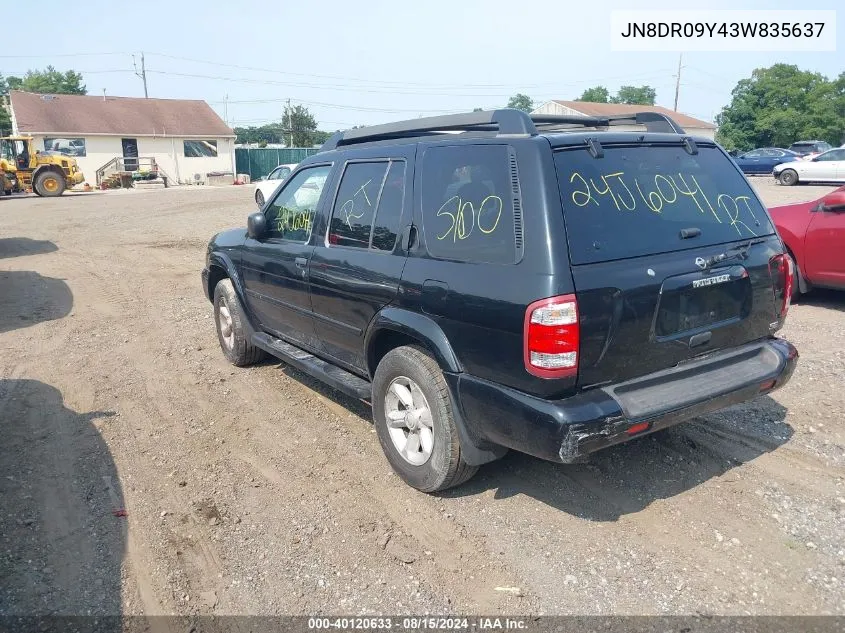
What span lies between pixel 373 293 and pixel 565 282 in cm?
134

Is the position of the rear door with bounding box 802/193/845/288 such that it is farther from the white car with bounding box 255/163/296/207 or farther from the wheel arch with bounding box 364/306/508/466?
the white car with bounding box 255/163/296/207

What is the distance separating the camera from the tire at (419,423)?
139 inches

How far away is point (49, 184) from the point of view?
30266 millimetres

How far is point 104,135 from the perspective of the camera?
4088cm

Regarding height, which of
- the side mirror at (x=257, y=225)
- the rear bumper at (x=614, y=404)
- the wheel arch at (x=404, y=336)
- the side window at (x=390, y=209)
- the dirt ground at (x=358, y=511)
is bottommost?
the dirt ground at (x=358, y=511)

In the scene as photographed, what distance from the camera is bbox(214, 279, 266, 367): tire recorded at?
5.91m

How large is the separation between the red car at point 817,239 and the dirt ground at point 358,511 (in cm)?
162

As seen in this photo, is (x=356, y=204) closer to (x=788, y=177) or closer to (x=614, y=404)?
(x=614, y=404)

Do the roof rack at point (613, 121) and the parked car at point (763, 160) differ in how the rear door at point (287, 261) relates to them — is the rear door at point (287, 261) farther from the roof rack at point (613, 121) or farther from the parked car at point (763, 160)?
the parked car at point (763, 160)

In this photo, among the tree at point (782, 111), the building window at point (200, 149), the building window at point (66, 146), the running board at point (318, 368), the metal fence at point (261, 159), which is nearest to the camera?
the running board at point (318, 368)

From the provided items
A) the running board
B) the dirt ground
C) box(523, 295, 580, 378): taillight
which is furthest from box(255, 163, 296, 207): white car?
box(523, 295, 580, 378): taillight

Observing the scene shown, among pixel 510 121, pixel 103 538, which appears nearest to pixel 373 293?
pixel 510 121

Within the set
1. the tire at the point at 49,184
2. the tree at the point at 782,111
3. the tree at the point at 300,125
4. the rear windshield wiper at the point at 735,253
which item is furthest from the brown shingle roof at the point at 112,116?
the rear windshield wiper at the point at 735,253

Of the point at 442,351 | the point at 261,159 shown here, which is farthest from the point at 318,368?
the point at 261,159
